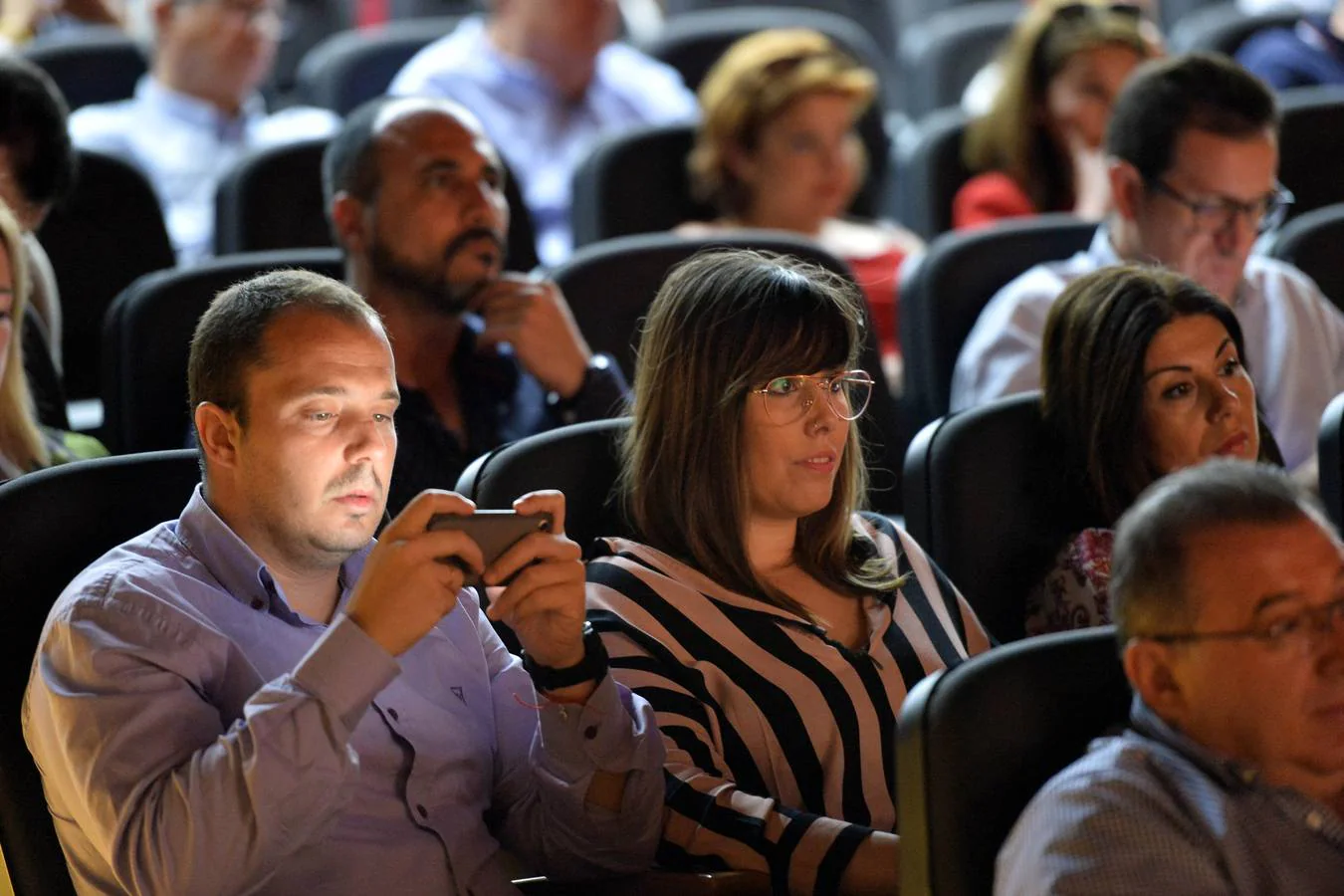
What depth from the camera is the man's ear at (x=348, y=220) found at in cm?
292

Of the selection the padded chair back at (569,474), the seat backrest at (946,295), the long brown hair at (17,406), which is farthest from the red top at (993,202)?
the long brown hair at (17,406)

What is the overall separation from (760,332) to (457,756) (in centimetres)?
56

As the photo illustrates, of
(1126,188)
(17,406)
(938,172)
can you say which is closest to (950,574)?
(1126,188)

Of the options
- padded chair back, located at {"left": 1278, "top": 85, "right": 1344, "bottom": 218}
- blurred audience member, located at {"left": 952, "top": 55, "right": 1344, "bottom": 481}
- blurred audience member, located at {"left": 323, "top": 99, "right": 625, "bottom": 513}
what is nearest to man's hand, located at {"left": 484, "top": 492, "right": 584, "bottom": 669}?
blurred audience member, located at {"left": 323, "top": 99, "right": 625, "bottom": 513}

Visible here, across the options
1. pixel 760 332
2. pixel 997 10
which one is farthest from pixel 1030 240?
pixel 997 10

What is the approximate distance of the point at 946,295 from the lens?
10.1 ft

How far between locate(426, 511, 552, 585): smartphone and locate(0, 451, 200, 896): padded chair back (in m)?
0.45

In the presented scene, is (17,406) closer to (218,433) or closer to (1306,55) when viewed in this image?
(218,433)

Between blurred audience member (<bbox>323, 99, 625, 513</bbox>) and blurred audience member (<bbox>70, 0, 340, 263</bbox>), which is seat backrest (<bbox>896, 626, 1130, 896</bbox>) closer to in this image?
blurred audience member (<bbox>323, 99, 625, 513</bbox>)

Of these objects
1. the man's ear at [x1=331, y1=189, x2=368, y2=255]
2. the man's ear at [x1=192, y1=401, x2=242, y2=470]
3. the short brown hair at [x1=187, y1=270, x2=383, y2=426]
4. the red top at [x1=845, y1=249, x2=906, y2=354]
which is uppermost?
the short brown hair at [x1=187, y1=270, x2=383, y2=426]

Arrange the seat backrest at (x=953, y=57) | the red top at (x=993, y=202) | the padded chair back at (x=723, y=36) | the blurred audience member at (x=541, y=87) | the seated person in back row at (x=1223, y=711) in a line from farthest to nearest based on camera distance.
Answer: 1. the seat backrest at (x=953, y=57)
2. the padded chair back at (x=723, y=36)
3. the blurred audience member at (x=541, y=87)
4. the red top at (x=993, y=202)
5. the seated person in back row at (x=1223, y=711)

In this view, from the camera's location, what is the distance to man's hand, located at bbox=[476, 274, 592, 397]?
2750 millimetres

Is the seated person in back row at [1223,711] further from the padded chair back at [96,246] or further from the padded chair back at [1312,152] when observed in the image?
the padded chair back at [1312,152]

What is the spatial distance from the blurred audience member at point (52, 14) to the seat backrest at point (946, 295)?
9.73 feet
